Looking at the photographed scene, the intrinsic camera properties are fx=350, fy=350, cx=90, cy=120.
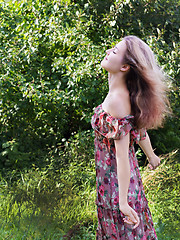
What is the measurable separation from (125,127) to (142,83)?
0.89 ft

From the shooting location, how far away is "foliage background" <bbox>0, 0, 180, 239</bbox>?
3.99m

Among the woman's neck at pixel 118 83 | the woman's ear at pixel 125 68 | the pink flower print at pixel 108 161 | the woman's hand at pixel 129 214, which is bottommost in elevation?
the woman's hand at pixel 129 214

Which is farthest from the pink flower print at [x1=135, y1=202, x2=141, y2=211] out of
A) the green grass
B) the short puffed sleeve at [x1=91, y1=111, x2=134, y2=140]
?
the green grass

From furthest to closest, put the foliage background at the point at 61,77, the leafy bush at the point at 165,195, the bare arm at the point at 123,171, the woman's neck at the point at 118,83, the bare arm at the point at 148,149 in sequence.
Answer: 1. the foliage background at the point at 61,77
2. the leafy bush at the point at 165,195
3. the bare arm at the point at 148,149
4. the woman's neck at the point at 118,83
5. the bare arm at the point at 123,171

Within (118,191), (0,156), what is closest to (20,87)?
(0,156)

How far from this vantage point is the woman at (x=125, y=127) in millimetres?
1837

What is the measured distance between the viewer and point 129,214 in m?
1.85

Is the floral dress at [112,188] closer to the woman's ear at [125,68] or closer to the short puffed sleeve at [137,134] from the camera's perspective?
the short puffed sleeve at [137,134]

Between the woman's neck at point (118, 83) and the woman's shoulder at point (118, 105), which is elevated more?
the woman's neck at point (118, 83)

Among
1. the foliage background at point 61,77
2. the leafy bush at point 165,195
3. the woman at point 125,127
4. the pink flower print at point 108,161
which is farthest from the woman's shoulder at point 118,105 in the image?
the foliage background at point 61,77

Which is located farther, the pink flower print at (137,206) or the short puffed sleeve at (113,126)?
the pink flower print at (137,206)

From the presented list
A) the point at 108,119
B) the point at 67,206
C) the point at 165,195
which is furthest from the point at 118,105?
the point at 165,195

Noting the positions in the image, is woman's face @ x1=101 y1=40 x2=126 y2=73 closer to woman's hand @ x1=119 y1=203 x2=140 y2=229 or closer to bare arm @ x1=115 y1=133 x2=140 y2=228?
bare arm @ x1=115 y1=133 x2=140 y2=228

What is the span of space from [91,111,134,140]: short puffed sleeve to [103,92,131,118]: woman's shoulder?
23mm
